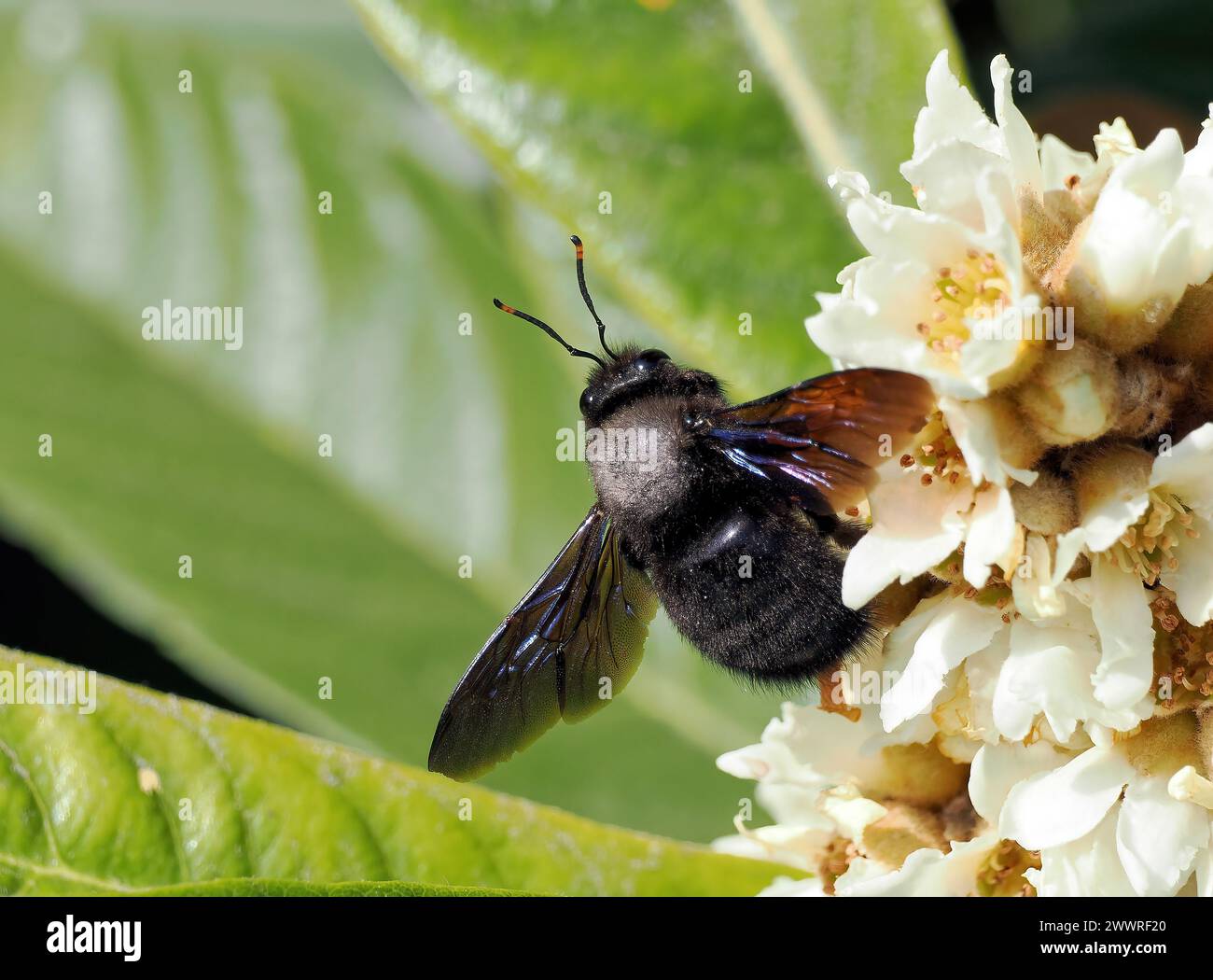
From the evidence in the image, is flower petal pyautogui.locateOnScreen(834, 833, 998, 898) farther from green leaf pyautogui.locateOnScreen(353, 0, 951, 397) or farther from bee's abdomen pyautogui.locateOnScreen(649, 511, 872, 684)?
green leaf pyautogui.locateOnScreen(353, 0, 951, 397)

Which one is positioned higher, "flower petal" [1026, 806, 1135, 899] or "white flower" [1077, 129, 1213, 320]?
"white flower" [1077, 129, 1213, 320]

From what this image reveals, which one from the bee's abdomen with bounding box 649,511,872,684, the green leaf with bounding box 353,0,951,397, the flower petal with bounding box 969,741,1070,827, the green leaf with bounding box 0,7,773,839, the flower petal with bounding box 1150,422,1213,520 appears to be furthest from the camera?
the green leaf with bounding box 0,7,773,839

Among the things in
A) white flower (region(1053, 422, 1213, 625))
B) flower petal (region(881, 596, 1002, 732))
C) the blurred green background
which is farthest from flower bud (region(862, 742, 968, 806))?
the blurred green background

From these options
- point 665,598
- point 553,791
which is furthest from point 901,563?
point 553,791

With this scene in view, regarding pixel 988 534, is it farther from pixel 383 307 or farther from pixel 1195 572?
pixel 383 307

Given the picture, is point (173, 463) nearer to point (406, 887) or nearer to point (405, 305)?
point (405, 305)

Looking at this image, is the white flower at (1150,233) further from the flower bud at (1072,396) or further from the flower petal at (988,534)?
the flower petal at (988,534)

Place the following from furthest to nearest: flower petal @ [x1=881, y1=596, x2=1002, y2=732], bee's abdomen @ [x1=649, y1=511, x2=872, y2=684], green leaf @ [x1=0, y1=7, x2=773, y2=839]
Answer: green leaf @ [x1=0, y1=7, x2=773, y2=839] < bee's abdomen @ [x1=649, y1=511, x2=872, y2=684] < flower petal @ [x1=881, y1=596, x2=1002, y2=732]
